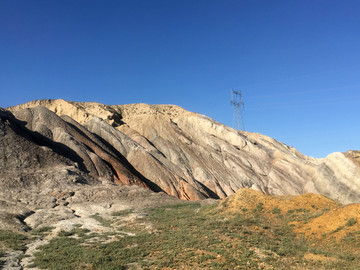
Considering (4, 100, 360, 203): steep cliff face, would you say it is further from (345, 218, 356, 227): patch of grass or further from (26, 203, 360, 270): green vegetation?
(345, 218, 356, 227): patch of grass

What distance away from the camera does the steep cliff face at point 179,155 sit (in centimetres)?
4791

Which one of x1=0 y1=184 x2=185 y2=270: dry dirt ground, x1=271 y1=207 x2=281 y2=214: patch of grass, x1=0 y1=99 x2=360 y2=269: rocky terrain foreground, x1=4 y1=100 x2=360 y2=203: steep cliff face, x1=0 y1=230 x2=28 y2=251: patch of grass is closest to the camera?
x1=0 y1=230 x2=28 y2=251: patch of grass

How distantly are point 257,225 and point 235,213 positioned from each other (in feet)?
10.4

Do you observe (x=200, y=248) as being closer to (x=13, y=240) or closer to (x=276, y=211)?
(x=276, y=211)

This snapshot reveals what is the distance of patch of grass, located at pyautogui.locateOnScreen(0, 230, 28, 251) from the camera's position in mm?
16688

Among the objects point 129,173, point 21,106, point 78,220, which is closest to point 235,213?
point 78,220

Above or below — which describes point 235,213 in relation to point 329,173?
below

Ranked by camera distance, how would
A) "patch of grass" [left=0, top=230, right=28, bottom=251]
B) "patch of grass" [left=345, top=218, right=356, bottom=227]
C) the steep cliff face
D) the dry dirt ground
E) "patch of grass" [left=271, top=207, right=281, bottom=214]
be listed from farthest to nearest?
the steep cliff face, "patch of grass" [left=271, top=207, right=281, bottom=214], the dry dirt ground, "patch of grass" [left=0, top=230, right=28, bottom=251], "patch of grass" [left=345, top=218, right=356, bottom=227]

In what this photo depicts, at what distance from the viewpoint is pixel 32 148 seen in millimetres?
38969

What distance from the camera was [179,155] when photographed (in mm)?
62969

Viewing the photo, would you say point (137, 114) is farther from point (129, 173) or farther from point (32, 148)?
point (32, 148)

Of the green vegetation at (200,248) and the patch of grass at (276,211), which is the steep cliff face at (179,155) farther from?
the patch of grass at (276,211)

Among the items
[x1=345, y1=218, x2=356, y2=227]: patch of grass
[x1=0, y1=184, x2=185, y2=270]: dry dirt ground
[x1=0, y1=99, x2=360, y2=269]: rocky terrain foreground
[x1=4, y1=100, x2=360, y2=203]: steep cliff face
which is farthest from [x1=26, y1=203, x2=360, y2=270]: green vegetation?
[x1=4, y1=100, x2=360, y2=203]: steep cliff face

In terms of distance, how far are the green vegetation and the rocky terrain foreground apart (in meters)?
0.31
